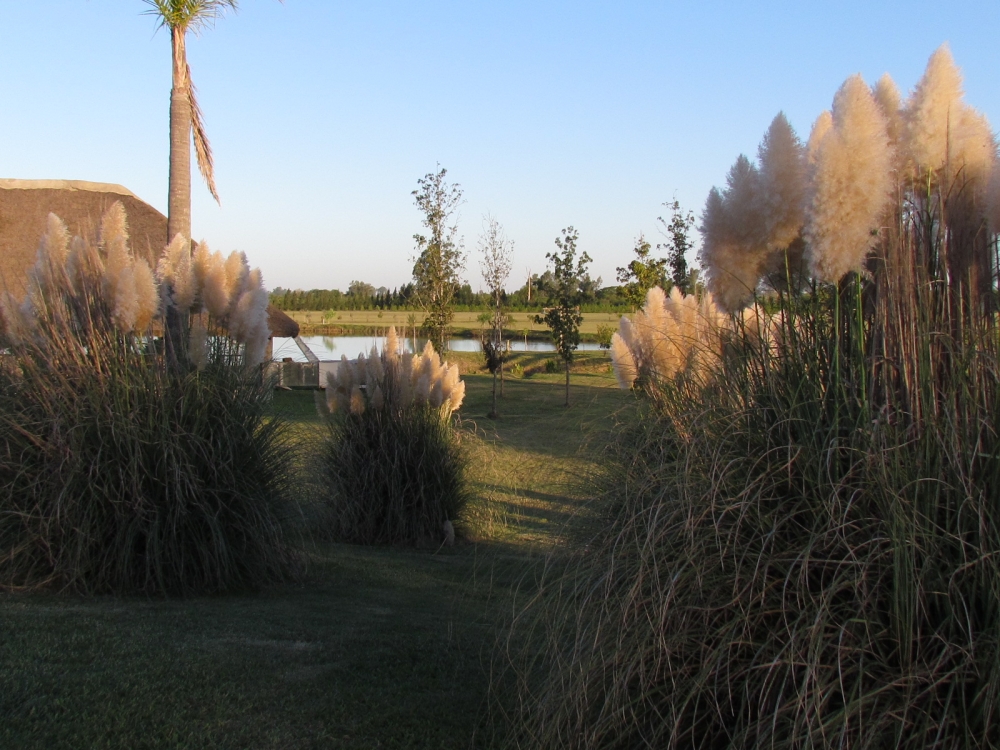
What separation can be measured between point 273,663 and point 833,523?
2.46 m

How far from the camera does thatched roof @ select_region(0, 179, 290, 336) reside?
20.2 meters

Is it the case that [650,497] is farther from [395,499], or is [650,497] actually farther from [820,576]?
[395,499]

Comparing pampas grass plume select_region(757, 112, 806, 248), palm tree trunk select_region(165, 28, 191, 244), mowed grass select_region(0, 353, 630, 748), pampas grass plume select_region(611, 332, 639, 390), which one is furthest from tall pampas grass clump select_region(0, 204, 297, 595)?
palm tree trunk select_region(165, 28, 191, 244)

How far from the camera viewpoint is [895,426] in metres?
2.56

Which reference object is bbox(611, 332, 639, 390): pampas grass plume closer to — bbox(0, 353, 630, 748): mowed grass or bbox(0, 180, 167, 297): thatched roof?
bbox(0, 353, 630, 748): mowed grass

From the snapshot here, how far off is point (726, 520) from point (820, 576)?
12.1 inches

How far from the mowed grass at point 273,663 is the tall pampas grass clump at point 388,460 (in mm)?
2121

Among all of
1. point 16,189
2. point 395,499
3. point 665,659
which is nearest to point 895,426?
point 665,659

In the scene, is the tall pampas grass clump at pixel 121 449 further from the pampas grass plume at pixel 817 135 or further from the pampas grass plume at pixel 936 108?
the pampas grass plume at pixel 936 108

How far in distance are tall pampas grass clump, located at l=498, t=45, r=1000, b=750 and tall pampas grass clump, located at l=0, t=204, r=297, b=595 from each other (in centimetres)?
265

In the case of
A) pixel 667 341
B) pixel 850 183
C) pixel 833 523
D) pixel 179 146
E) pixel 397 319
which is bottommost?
pixel 833 523

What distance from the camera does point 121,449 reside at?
481cm

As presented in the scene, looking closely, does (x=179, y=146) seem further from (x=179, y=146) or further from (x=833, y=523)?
(x=833, y=523)

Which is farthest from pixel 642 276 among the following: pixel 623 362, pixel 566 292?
pixel 623 362
